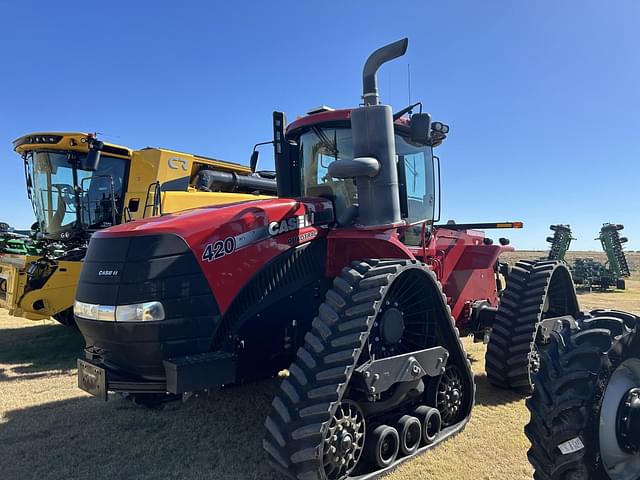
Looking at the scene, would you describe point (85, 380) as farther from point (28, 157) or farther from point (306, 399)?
point (28, 157)

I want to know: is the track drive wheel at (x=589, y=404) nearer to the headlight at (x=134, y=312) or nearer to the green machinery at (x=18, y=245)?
the headlight at (x=134, y=312)

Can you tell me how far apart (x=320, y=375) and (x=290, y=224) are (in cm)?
130

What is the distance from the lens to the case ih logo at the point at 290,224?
12.1ft

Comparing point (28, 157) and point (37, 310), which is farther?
point (28, 157)

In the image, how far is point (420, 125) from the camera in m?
4.20

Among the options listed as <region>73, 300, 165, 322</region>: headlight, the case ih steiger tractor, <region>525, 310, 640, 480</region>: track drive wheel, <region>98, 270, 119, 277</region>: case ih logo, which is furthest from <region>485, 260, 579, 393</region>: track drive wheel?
<region>98, 270, 119, 277</region>: case ih logo

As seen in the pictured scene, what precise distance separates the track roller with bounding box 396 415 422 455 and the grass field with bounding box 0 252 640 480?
109 millimetres

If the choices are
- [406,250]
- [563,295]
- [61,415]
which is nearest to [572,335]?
[406,250]

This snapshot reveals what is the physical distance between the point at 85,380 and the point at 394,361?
228 cm

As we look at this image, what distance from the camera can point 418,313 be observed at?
4094 millimetres

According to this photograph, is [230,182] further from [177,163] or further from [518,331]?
[518,331]

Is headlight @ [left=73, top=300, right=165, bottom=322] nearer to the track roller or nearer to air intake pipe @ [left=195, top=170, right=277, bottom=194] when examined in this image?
the track roller

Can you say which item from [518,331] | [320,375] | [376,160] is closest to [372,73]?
[376,160]

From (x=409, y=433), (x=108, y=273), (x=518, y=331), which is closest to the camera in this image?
(x=108, y=273)
